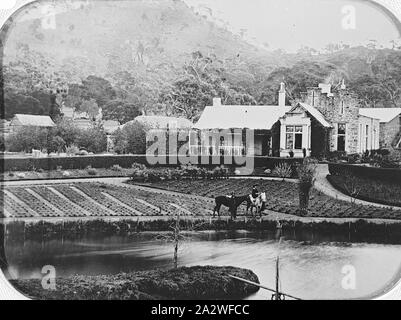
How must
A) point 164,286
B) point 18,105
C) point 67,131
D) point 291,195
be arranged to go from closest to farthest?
point 164,286 < point 18,105 < point 67,131 < point 291,195

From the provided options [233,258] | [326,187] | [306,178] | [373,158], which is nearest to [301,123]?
[306,178]

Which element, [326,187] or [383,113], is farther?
[326,187]

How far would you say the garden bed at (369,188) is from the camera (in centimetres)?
685

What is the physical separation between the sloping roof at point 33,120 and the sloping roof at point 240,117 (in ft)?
4.73

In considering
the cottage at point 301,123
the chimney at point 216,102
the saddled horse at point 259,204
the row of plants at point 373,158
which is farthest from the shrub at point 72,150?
the row of plants at point 373,158

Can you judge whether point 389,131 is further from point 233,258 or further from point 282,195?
point 233,258

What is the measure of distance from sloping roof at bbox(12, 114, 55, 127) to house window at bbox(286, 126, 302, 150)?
2.33 meters

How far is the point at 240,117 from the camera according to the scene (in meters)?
6.77

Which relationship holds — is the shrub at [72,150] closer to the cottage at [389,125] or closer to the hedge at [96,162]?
the hedge at [96,162]

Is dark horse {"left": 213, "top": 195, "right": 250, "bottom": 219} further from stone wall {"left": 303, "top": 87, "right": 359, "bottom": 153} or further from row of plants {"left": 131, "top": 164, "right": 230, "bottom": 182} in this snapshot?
stone wall {"left": 303, "top": 87, "right": 359, "bottom": 153}

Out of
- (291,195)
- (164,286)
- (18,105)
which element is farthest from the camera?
(291,195)

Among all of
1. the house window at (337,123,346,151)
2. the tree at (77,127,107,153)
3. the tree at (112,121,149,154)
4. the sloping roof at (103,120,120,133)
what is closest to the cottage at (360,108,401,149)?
the house window at (337,123,346,151)

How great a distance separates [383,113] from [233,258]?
2.07 meters
